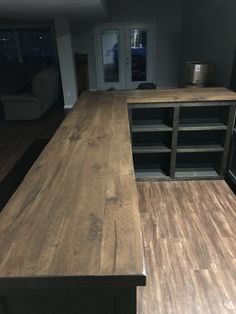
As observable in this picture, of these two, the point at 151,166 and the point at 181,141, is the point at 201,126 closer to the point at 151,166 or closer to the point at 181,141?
the point at 181,141

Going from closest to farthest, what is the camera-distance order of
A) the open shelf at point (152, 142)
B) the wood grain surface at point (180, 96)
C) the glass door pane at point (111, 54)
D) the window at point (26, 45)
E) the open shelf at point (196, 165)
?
1. the wood grain surface at point (180, 96)
2. the open shelf at point (152, 142)
3. the open shelf at point (196, 165)
4. the glass door pane at point (111, 54)
5. the window at point (26, 45)

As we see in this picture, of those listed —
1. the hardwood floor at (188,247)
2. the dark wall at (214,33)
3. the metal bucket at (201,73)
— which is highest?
the dark wall at (214,33)

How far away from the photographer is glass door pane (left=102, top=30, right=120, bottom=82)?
7.25 m

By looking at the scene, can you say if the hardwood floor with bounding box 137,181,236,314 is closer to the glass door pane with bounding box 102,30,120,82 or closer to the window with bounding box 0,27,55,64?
Answer: the glass door pane with bounding box 102,30,120,82

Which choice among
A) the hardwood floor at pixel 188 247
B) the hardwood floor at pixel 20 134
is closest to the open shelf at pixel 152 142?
the hardwood floor at pixel 188 247

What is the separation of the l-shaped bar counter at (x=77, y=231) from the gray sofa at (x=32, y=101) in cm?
417

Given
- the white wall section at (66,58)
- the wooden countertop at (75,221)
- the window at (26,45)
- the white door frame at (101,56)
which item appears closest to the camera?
the wooden countertop at (75,221)

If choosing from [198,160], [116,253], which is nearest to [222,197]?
[198,160]

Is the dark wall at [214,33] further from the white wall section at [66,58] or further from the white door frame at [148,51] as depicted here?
the white wall section at [66,58]

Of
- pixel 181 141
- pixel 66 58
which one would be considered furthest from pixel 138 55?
pixel 181 141

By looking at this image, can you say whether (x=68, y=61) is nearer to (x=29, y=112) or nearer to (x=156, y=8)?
(x=29, y=112)

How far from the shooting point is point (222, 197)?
2.65 m

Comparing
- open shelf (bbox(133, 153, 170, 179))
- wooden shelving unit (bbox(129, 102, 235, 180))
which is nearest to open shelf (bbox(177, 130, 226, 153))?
wooden shelving unit (bbox(129, 102, 235, 180))

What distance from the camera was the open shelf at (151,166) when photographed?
3006 mm
